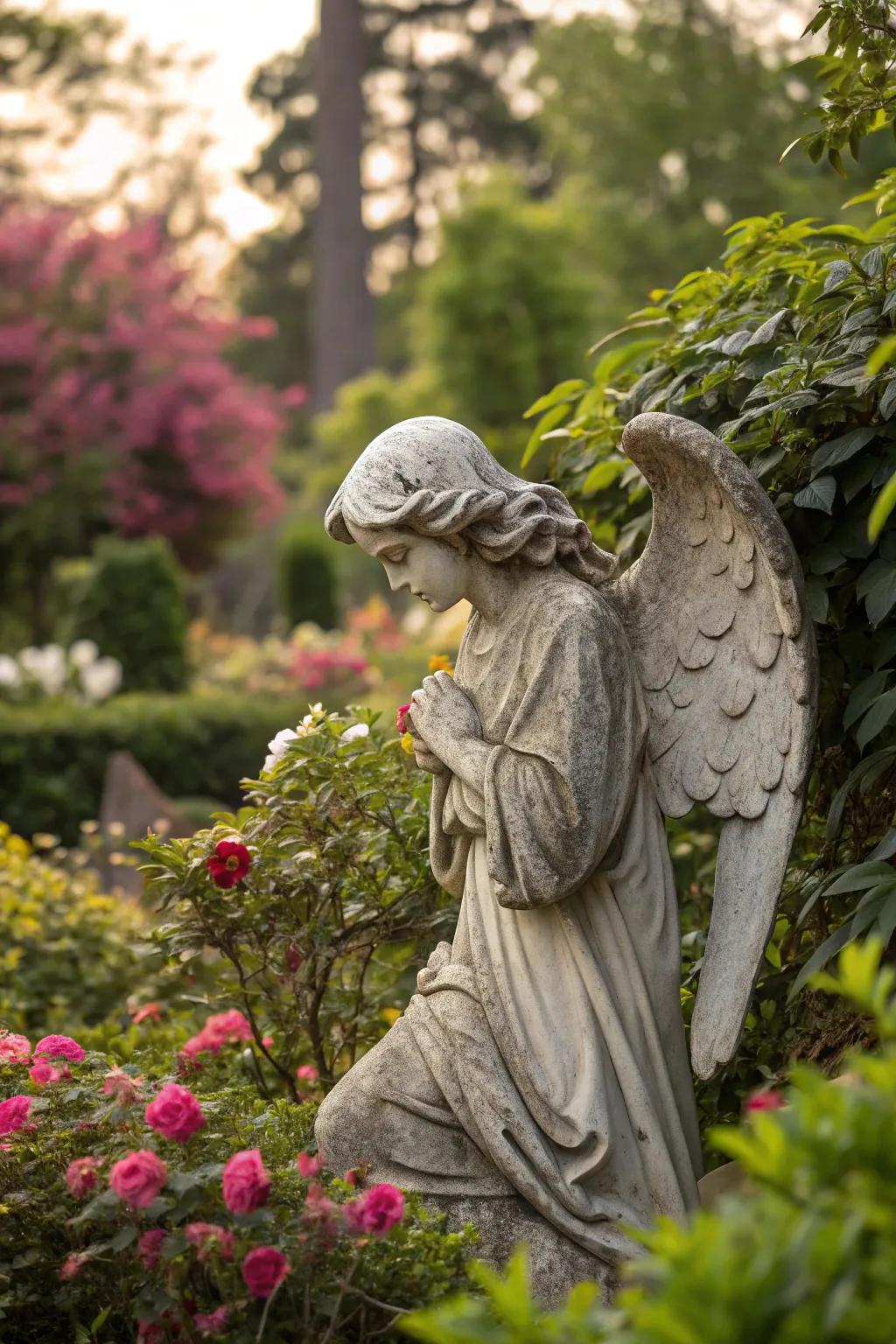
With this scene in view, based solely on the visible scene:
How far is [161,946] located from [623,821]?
1.47 meters

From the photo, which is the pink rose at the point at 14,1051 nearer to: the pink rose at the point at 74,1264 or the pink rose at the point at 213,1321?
the pink rose at the point at 74,1264

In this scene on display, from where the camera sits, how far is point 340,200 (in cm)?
2503

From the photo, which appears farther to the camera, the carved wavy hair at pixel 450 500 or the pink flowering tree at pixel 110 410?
the pink flowering tree at pixel 110 410

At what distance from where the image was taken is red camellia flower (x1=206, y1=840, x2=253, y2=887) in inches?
151

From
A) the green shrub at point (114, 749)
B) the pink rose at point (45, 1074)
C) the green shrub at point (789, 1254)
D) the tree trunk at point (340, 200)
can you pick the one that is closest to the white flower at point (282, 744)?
the pink rose at point (45, 1074)

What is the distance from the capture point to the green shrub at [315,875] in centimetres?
400

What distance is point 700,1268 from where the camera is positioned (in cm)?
160

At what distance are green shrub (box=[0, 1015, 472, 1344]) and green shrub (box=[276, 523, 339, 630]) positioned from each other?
1482 centimetres

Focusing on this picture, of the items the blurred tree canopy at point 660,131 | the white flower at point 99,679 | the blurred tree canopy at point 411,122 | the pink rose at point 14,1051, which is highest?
the blurred tree canopy at point 411,122

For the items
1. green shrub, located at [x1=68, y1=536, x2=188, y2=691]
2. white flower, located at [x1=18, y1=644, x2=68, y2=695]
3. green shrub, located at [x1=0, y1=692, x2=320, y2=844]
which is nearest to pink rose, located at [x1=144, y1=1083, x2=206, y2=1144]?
green shrub, located at [x1=0, y1=692, x2=320, y2=844]

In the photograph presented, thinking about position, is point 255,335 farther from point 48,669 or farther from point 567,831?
point 567,831

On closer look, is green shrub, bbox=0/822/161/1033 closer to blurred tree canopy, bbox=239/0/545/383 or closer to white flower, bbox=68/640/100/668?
white flower, bbox=68/640/100/668

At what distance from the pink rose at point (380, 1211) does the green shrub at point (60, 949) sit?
2861 millimetres

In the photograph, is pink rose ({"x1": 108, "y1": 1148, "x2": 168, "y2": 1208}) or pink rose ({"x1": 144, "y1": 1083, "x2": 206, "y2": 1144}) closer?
pink rose ({"x1": 108, "y1": 1148, "x2": 168, "y2": 1208})
